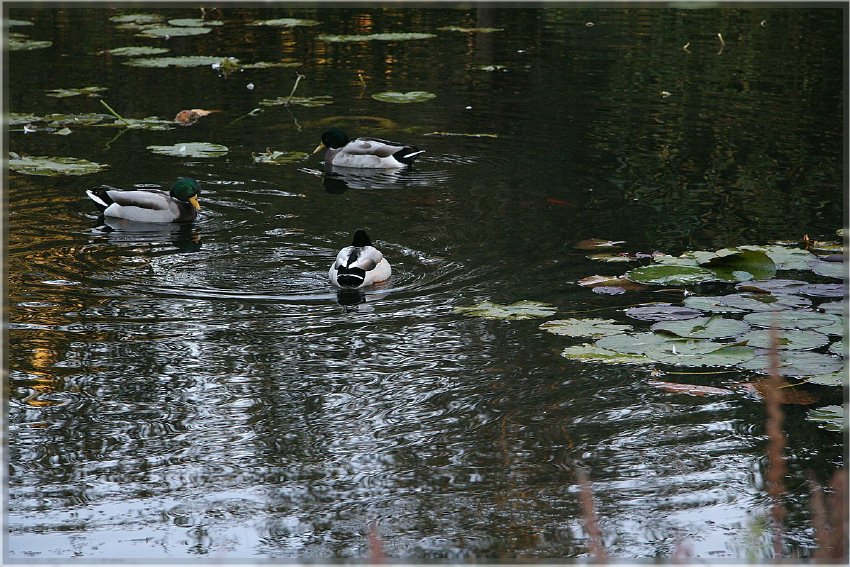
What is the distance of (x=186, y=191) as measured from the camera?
9.83 meters

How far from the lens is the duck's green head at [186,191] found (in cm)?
980

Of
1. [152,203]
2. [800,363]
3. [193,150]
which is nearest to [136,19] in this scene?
A: [193,150]

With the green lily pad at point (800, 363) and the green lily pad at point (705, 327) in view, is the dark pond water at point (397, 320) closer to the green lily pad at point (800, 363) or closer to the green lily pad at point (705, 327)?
the green lily pad at point (800, 363)

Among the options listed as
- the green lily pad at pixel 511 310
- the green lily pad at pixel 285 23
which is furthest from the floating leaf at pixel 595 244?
the green lily pad at pixel 285 23

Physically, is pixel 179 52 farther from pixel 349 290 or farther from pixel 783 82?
pixel 349 290

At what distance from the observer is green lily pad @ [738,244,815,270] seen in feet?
26.9

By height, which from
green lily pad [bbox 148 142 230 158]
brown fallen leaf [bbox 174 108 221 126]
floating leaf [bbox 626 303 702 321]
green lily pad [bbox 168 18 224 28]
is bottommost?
floating leaf [bbox 626 303 702 321]

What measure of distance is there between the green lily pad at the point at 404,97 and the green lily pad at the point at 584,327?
7.24 metres

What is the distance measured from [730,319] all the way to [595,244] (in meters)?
1.97

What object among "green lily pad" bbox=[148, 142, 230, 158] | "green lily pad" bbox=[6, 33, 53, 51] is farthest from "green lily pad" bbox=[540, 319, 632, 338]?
"green lily pad" bbox=[6, 33, 53, 51]

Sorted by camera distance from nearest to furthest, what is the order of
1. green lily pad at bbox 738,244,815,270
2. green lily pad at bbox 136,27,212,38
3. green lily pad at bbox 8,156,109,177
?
green lily pad at bbox 738,244,815,270 → green lily pad at bbox 8,156,109,177 → green lily pad at bbox 136,27,212,38

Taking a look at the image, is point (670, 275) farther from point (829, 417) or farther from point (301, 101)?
point (301, 101)

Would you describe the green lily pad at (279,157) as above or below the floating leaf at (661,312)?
above

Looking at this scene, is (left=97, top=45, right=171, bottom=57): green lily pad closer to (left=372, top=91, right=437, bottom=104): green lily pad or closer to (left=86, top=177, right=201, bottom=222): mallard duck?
(left=372, top=91, right=437, bottom=104): green lily pad
